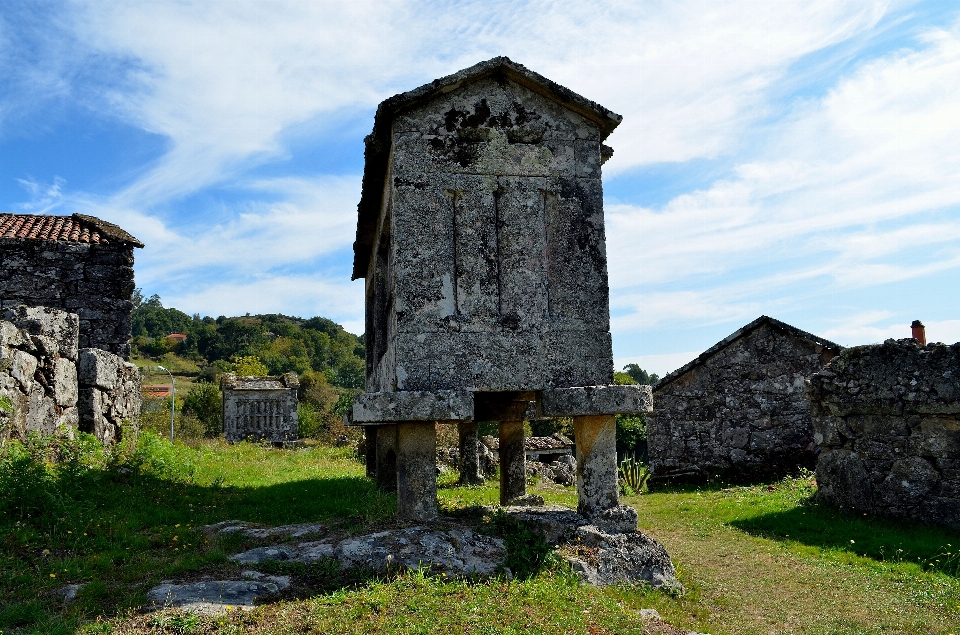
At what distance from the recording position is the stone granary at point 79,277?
1165 centimetres

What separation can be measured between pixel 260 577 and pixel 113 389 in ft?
19.0

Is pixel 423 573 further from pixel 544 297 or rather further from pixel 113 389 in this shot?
pixel 113 389

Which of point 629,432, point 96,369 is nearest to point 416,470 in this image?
point 96,369

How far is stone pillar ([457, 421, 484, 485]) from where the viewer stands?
11953mm

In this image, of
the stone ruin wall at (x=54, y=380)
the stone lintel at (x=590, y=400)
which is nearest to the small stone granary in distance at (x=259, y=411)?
the stone ruin wall at (x=54, y=380)

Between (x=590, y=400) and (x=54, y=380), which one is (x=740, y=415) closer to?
(x=590, y=400)

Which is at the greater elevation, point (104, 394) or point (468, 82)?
point (468, 82)

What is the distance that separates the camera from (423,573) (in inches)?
193

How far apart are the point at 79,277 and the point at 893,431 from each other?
1252 cm

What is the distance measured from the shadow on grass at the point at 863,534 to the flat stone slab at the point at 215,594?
6063 millimetres

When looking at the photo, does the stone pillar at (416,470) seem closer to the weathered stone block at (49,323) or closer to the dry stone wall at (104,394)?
the weathered stone block at (49,323)

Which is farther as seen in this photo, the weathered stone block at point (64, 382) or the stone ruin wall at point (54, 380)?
the weathered stone block at point (64, 382)

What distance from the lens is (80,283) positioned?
39.0 feet

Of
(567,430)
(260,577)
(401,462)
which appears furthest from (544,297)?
(567,430)
